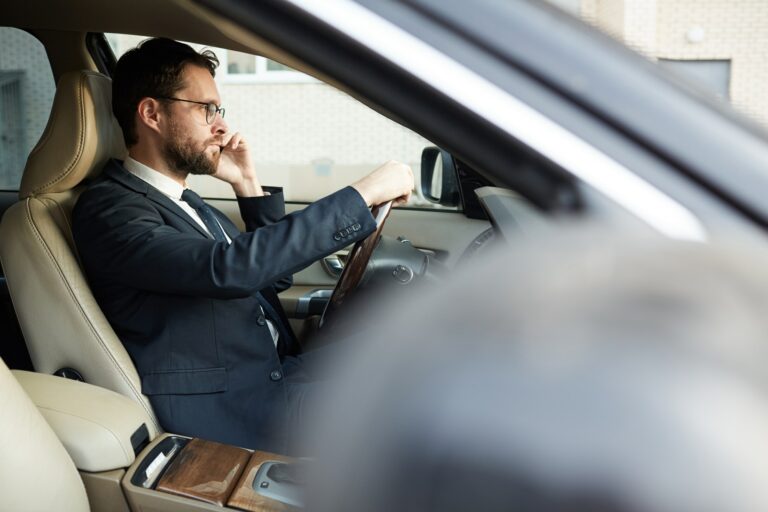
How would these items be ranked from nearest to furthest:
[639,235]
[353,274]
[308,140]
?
[639,235] → [353,274] → [308,140]

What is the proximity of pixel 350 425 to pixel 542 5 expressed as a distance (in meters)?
0.39

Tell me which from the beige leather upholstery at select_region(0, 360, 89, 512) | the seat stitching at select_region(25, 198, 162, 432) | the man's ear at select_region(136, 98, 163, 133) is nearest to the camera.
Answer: the beige leather upholstery at select_region(0, 360, 89, 512)

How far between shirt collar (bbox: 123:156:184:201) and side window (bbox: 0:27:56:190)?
89 cm

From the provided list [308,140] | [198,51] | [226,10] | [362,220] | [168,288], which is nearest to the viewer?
[226,10]

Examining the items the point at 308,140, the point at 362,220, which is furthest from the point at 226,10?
the point at 308,140

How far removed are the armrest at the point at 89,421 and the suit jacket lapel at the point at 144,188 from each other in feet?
1.71

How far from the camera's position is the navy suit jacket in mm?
1787

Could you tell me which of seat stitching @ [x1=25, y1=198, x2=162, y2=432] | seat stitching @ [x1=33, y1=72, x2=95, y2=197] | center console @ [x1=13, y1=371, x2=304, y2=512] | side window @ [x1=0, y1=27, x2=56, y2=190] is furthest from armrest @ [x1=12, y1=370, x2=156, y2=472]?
side window @ [x1=0, y1=27, x2=56, y2=190]

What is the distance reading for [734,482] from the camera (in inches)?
19.6

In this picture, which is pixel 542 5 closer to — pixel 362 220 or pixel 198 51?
pixel 362 220

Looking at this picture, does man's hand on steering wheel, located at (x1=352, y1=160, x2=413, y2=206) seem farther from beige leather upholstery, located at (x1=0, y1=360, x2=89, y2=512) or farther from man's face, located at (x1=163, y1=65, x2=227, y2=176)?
beige leather upholstery, located at (x1=0, y1=360, x2=89, y2=512)

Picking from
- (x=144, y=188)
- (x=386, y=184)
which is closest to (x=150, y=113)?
(x=144, y=188)

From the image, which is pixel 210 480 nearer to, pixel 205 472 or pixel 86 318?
pixel 205 472

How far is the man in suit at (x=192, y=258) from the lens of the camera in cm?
179
